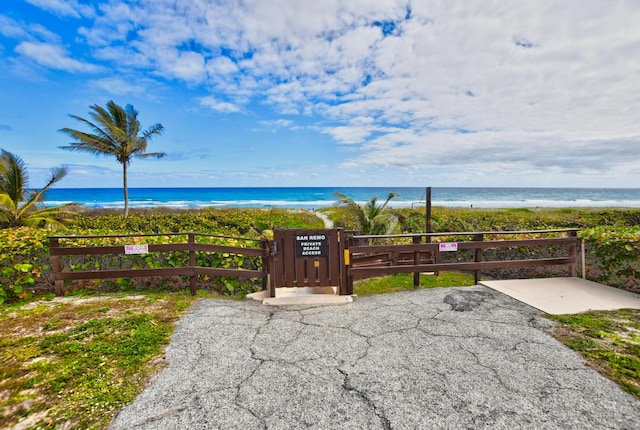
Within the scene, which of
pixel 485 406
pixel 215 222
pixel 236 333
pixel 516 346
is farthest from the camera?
pixel 215 222

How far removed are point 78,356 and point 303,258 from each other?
3.33 m

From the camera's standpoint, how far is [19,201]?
1247cm

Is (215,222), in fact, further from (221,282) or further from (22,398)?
(22,398)

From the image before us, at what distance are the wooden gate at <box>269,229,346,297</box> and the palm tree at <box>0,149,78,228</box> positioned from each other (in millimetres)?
10535

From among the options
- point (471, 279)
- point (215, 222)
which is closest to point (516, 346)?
point (471, 279)

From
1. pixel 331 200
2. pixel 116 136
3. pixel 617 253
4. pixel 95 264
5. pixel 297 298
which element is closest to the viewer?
pixel 297 298

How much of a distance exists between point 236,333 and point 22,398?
6.80 ft

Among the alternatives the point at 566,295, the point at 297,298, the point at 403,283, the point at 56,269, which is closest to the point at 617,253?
the point at 566,295

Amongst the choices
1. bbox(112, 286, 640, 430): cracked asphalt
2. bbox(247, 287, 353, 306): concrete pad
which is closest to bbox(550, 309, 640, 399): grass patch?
bbox(112, 286, 640, 430): cracked asphalt

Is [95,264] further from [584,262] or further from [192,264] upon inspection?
[584,262]

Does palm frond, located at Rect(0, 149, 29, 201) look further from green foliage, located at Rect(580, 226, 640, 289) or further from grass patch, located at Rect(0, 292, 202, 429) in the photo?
green foliage, located at Rect(580, 226, 640, 289)

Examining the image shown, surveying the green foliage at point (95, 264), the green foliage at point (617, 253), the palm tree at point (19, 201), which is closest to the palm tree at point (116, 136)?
the palm tree at point (19, 201)

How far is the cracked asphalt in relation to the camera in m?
2.50

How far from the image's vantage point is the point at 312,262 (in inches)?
223
